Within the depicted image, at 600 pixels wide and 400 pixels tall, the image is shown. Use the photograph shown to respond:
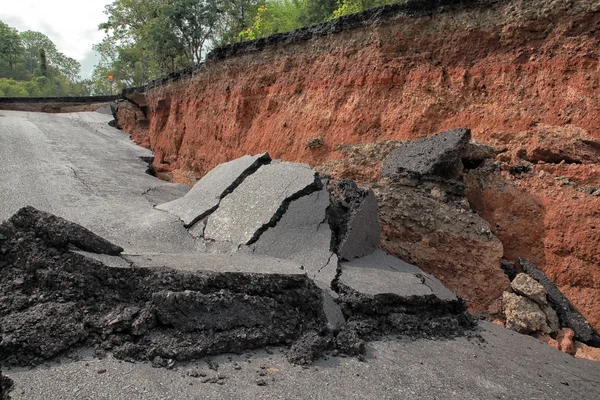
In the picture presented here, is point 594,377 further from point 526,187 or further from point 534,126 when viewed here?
point 534,126

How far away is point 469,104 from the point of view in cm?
587

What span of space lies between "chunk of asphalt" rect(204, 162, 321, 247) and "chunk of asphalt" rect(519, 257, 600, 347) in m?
2.81

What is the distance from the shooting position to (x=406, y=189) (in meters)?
4.95

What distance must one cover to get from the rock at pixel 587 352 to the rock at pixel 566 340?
5 cm

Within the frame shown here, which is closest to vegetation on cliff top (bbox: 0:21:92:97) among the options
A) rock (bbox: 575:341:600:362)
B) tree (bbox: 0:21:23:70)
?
tree (bbox: 0:21:23:70)

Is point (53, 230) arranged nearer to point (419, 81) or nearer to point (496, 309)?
point (496, 309)

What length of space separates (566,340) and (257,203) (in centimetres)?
357

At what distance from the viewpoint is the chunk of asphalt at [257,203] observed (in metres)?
4.26

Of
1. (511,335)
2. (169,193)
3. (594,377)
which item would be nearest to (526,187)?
(511,335)

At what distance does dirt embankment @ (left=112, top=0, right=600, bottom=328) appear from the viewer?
4.62 metres

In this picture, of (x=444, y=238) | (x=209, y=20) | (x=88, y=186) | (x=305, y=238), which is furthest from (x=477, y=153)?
(x=209, y=20)

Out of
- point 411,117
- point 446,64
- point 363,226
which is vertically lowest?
point 363,226

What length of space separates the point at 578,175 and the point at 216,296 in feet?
15.1

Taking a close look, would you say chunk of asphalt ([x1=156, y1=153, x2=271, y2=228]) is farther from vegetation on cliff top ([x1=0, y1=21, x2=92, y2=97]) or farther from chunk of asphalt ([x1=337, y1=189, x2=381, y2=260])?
vegetation on cliff top ([x1=0, y1=21, x2=92, y2=97])
